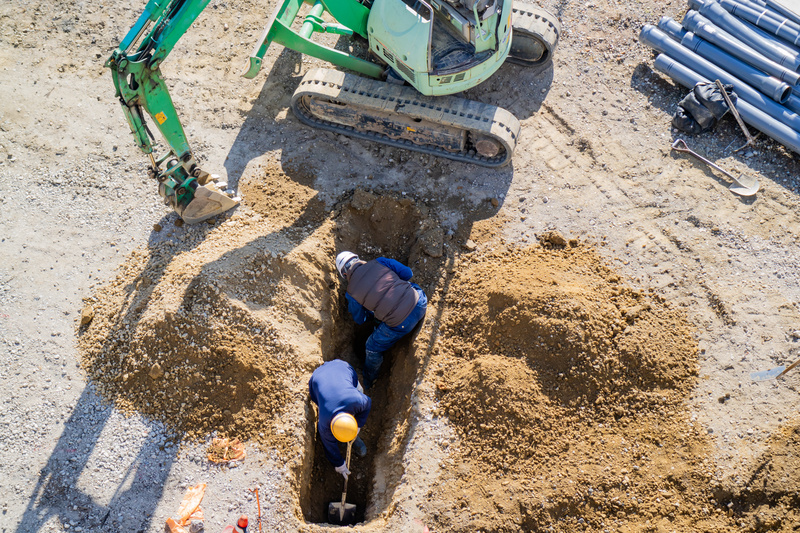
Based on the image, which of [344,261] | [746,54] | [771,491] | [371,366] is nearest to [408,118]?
[344,261]

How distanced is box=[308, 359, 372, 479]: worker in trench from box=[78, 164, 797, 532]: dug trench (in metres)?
0.34

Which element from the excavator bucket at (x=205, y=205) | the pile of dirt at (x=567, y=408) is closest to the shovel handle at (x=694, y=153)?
the pile of dirt at (x=567, y=408)

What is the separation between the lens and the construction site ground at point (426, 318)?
6805 millimetres

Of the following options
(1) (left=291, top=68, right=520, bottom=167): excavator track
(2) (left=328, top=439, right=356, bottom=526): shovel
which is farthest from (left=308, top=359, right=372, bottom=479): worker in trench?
(1) (left=291, top=68, right=520, bottom=167): excavator track

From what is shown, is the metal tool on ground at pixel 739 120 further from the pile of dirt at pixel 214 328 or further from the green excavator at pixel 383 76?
the pile of dirt at pixel 214 328

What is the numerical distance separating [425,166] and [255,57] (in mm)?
2912

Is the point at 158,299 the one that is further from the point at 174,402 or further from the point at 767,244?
the point at 767,244

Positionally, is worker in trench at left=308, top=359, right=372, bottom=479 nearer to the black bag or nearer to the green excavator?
the green excavator

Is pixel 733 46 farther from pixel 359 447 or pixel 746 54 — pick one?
pixel 359 447

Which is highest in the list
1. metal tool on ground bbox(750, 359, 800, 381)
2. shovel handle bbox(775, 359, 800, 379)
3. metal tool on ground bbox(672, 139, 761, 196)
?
metal tool on ground bbox(672, 139, 761, 196)

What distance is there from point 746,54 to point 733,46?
24cm

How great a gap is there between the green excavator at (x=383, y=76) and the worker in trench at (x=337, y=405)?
9.68 ft

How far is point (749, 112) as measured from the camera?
9125 mm

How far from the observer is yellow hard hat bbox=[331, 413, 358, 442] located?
21.4ft
